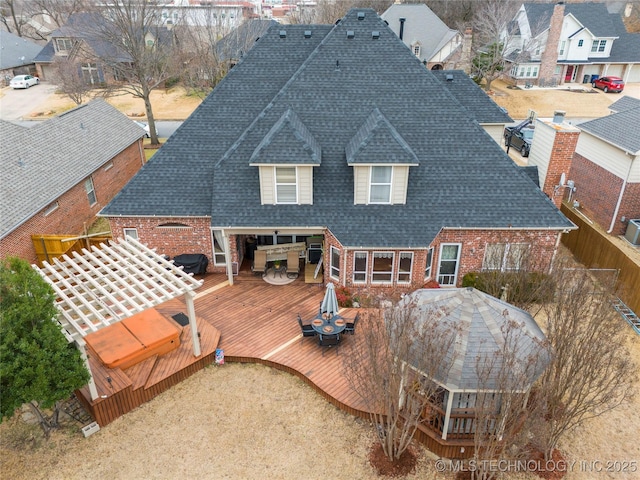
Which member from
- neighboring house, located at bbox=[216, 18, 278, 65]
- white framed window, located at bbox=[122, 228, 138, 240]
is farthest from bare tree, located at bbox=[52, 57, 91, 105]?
white framed window, located at bbox=[122, 228, 138, 240]

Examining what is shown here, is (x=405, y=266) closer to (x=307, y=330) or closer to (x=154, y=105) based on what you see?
(x=307, y=330)

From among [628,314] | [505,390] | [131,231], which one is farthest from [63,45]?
[505,390]

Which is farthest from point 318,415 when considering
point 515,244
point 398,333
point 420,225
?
point 515,244

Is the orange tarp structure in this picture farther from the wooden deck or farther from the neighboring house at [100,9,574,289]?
the neighboring house at [100,9,574,289]

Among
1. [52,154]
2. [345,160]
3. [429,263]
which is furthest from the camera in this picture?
[52,154]

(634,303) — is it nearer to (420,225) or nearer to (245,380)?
(420,225)

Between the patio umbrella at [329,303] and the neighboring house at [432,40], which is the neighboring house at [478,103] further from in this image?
the neighboring house at [432,40]
